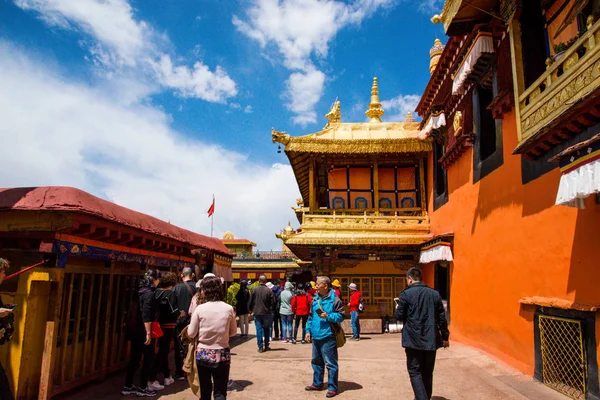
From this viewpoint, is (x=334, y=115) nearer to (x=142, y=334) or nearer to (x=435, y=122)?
(x=435, y=122)

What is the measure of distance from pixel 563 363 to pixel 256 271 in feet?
104

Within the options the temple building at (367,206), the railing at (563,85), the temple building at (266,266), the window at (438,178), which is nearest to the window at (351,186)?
the temple building at (367,206)

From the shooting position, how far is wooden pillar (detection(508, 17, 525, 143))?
25.1 feet

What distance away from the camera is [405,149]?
16250 mm

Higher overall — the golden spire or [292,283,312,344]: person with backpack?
the golden spire

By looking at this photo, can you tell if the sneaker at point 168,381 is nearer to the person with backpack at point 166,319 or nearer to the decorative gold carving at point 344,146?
the person with backpack at point 166,319

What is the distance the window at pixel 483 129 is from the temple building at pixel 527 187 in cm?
3

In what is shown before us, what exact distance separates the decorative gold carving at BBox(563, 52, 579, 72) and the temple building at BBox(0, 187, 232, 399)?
21.9ft

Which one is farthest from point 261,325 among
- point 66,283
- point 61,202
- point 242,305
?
point 61,202

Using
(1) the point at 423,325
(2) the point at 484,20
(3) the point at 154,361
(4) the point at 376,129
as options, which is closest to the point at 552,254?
(1) the point at 423,325

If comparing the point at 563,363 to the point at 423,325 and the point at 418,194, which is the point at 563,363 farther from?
the point at 418,194

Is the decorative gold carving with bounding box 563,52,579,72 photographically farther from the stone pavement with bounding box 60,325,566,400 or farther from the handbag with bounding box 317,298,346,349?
the handbag with bounding box 317,298,346,349

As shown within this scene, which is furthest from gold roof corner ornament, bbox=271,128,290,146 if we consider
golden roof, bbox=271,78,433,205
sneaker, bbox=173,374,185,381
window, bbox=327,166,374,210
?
sneaker, bbox=173,374,185,381

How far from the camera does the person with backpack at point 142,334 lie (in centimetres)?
603
